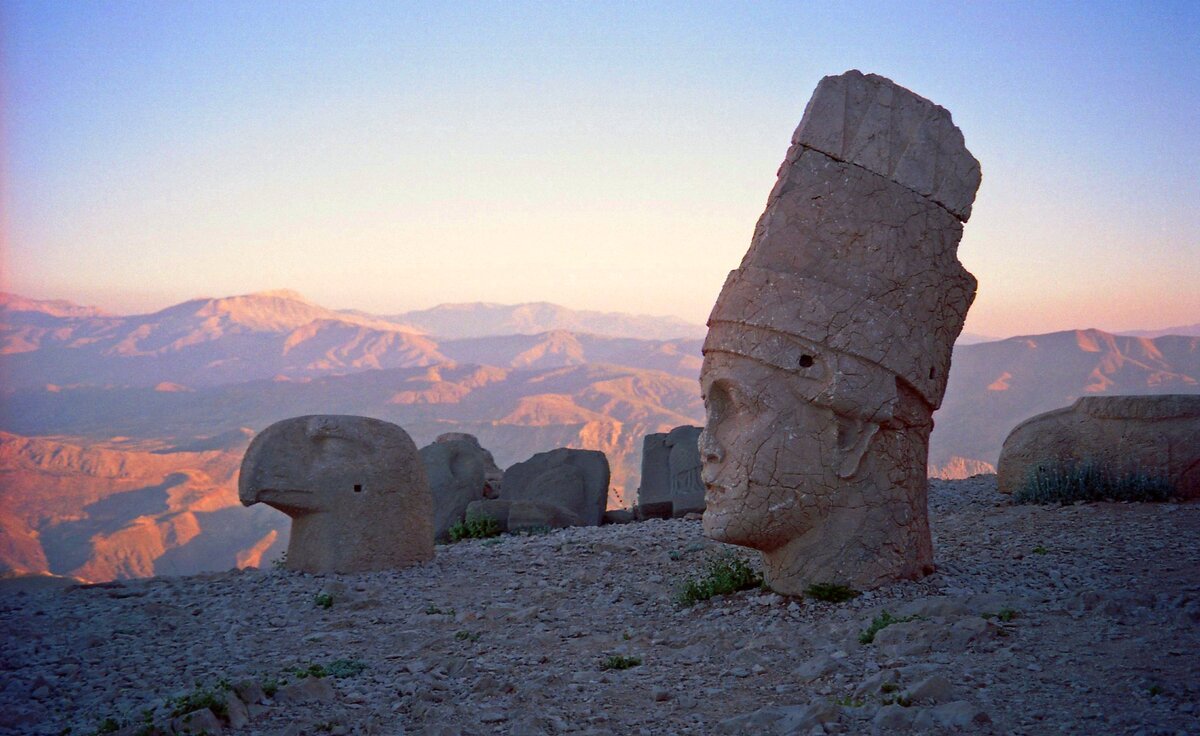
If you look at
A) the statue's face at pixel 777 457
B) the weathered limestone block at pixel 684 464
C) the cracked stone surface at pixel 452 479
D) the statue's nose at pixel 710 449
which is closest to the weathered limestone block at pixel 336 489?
the cracked stone surface at pixel 452 479

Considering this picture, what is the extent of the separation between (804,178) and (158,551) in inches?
1249

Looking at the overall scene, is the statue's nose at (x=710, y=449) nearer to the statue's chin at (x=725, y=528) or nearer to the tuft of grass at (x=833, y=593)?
the statue's chin at (x=725, y=528)

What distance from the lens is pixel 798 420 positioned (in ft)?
21.5

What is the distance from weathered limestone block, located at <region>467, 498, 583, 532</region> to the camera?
38.9ft

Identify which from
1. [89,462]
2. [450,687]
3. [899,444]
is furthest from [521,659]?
[89,462]

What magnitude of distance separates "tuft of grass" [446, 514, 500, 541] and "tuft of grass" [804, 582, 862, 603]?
6013 mm

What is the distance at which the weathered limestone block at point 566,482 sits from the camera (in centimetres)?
1288

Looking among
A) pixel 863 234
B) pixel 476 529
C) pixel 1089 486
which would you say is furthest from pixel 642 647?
pixel 476 529

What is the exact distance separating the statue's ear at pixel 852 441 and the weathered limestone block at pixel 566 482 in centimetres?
630

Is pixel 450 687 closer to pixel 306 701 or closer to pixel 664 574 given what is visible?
pixel 306 701

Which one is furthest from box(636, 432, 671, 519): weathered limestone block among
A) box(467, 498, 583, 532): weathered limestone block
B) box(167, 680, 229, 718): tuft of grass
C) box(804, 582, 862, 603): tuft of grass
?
box(167, 680, 229, 718): tuft of grass

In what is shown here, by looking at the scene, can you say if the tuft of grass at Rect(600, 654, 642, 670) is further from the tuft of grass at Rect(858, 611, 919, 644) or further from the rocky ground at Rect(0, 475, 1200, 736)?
the tuft of grass at Rect(858, 611, 919, 644)

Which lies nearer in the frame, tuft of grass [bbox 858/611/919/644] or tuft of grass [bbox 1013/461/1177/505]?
tuft of grass [bbox 858/611/919/644]

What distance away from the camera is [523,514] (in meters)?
11.9
